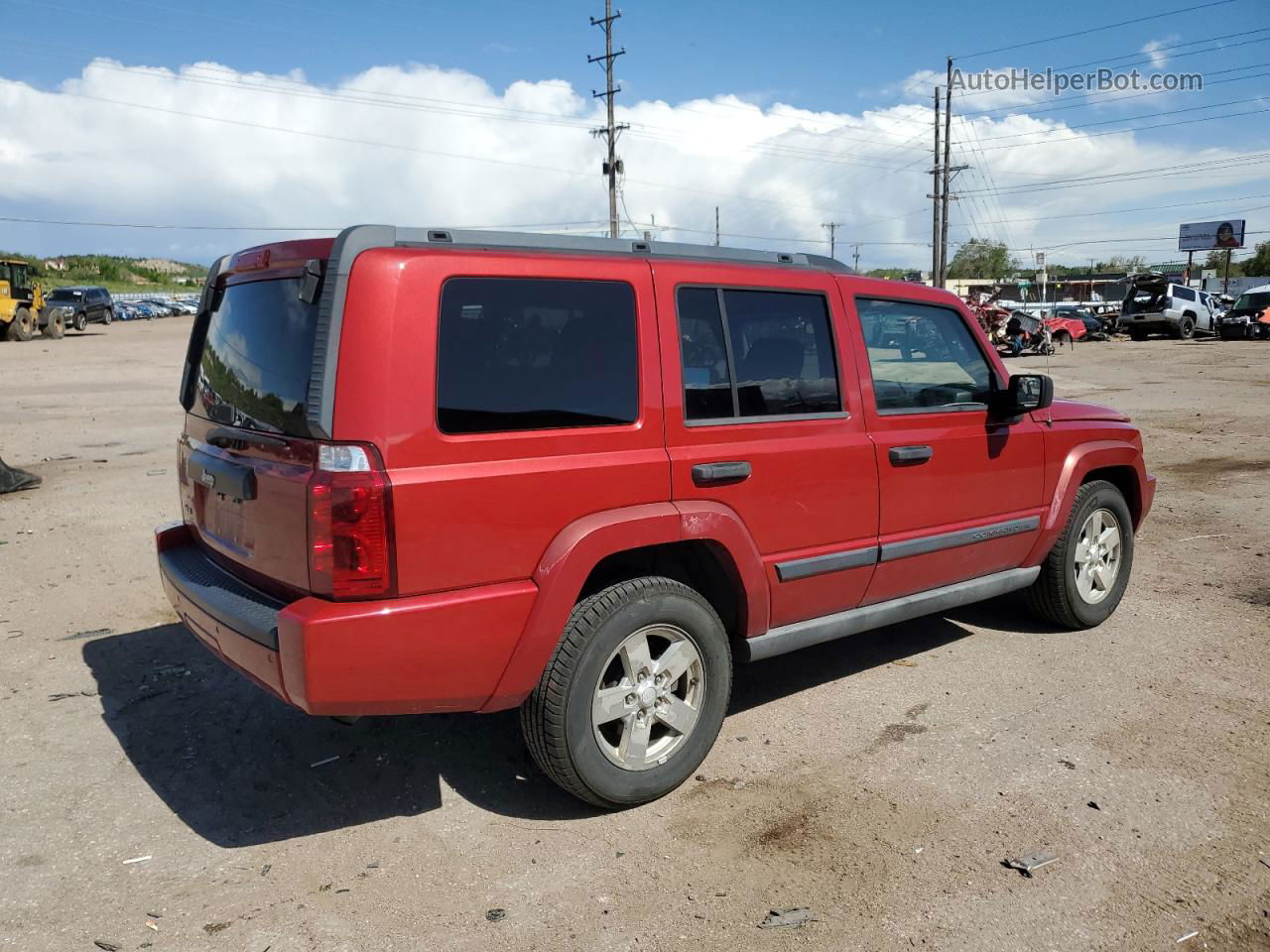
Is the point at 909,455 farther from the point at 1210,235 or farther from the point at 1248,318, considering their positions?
the point at 1210,235

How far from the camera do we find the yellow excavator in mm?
32062

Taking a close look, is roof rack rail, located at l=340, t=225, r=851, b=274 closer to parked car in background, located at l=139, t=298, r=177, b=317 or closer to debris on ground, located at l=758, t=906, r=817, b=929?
debris on ground, located at l=758, t=906, r=817, b=929

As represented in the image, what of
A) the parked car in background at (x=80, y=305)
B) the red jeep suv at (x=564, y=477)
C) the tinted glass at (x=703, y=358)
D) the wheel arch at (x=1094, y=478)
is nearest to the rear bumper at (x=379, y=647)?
the red jeep suv at (x=564, y=477)

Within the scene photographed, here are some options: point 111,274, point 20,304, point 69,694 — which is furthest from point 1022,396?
point 111,274

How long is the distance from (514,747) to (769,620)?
116 centimetres

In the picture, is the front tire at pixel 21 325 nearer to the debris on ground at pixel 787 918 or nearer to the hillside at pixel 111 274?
the debris on ground at pixel 787 918

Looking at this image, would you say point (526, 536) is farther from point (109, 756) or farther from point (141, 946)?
point (109, 756)

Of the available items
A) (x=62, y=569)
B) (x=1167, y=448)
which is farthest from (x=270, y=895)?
(x=1167, y=448)

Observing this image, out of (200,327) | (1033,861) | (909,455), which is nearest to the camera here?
(1033,861)

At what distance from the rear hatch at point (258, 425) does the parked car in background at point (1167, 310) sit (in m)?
39.8

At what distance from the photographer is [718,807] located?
3.44 meters

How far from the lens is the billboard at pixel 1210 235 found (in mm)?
74375

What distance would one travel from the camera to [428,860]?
10.2 feet

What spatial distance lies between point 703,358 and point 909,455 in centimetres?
111
